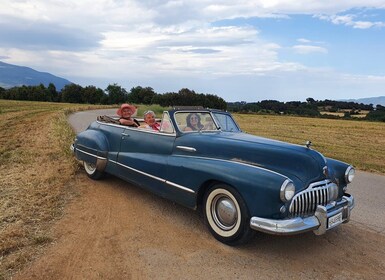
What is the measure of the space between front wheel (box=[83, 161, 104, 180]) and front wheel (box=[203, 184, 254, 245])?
2.88 m

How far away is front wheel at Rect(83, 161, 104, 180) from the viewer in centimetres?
654

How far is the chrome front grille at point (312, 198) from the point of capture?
149 inches

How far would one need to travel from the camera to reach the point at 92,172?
669 cm

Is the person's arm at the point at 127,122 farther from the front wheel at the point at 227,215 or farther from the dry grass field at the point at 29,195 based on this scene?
the front wheel at the point at 227,215

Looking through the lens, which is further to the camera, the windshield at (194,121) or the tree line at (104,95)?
the tree line at (104,95)

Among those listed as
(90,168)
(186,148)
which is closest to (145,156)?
(186,148)

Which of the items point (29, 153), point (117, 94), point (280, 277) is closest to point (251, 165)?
point (280, 277)

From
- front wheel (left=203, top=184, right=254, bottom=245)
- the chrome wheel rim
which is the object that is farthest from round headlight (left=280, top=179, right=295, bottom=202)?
the chrome wheel rim

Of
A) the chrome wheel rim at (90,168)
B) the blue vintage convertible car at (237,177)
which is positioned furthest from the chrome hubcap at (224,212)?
the chrome wheel rim at (90,168)

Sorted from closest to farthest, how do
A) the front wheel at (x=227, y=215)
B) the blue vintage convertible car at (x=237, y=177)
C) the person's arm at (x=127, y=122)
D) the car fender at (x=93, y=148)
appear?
the blue vintage convertible car at (x=237, y=177) → the front wheel at (x=227, y=215) → the car fender at (x=93, y=148) → the person's arm at (x=127, y=122)

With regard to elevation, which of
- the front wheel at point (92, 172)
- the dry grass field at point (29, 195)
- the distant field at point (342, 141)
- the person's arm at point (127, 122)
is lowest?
the distant field at point (342, 141)

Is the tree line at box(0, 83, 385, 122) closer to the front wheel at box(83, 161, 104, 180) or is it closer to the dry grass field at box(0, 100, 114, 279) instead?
the dry grass field at box(0, 100, 114, 279)

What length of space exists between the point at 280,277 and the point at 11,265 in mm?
2673

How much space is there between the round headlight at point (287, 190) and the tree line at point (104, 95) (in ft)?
160
